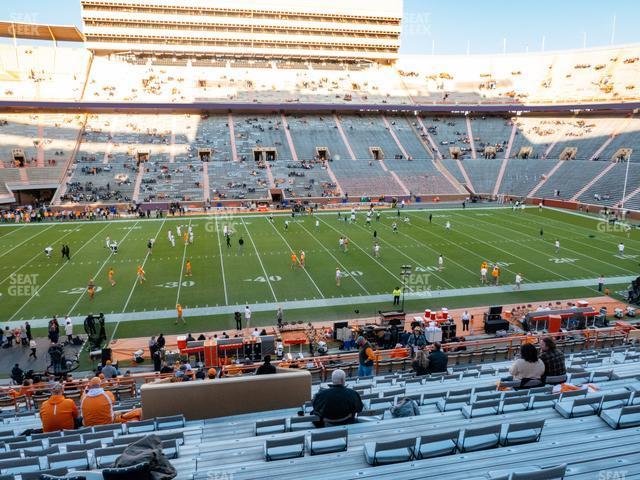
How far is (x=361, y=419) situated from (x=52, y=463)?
12.7 ft

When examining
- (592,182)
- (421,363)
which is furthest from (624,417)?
(592,182)

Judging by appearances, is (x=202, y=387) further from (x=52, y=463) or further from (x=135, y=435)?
(x=52, y=463)

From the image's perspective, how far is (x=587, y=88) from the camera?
67375mm

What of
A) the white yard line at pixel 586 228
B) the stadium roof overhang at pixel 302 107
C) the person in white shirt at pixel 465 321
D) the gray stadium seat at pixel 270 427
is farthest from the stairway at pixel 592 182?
the gray stadium seat at pixel 270 427

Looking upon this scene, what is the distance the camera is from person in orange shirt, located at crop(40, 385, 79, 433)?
7.10 meters

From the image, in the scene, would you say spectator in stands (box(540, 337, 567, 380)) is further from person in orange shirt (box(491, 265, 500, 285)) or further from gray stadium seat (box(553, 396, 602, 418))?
person in orange shirt (box(491, 265, 500, 285))

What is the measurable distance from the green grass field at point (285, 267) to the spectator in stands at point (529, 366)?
12.8 metres

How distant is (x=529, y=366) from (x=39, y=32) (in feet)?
297

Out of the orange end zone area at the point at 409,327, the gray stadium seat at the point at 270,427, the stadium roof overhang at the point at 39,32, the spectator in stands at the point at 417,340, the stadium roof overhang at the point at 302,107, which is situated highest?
the stadium roof overhang at the point at 39,32

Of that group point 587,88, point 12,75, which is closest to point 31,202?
point 12,75

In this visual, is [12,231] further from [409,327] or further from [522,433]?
[522,433]

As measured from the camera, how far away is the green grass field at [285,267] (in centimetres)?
Result: 2092

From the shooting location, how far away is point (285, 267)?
26422 millimetres

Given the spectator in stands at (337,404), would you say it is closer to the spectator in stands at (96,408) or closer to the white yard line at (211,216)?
the spectator in stands at (96,408)
